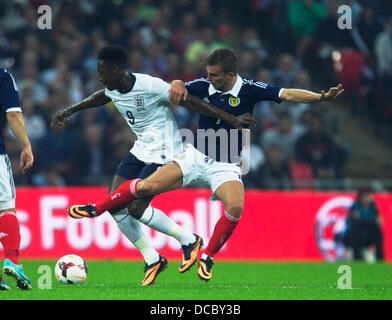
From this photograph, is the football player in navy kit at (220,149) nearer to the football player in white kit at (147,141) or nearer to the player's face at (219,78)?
the player's face at (219,78)

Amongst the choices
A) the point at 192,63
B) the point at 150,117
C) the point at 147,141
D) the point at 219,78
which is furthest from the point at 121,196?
the point at 192,63

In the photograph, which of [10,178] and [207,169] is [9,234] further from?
[207,169]

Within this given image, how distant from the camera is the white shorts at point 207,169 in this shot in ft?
27.6

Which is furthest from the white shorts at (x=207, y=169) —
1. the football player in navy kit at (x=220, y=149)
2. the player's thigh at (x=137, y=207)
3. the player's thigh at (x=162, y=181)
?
the player's thigh at (x=137, y=207)

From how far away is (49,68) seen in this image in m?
15.5

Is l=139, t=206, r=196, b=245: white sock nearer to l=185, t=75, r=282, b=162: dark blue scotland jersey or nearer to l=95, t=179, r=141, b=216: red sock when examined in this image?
l=95, t=179, r=141, b=216: red sock

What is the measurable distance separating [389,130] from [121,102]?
9.95 metres

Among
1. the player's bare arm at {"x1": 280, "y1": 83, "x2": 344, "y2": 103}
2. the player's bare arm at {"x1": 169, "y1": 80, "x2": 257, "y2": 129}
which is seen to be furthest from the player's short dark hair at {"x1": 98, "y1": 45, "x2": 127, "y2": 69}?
the player's bare arm at {"x1": 280, "y1": 83, "x2": 344, "y2": 103}

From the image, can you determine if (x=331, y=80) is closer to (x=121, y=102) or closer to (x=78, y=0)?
(x=78, y=0)

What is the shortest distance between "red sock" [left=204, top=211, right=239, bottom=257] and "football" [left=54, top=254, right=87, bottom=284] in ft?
4.16

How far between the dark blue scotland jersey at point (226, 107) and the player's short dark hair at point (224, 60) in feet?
0.70

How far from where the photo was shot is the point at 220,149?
854cm

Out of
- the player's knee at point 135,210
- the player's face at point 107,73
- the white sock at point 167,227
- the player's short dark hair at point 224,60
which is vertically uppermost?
the player's short dark hair at point 224,60

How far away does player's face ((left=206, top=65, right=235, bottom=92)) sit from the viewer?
8.39 meters
